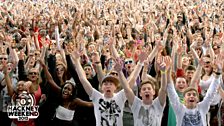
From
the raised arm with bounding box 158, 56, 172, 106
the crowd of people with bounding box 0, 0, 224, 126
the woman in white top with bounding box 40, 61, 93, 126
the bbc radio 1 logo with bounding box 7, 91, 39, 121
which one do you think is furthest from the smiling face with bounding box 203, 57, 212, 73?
the bbc radio 1 logo with bounding box 7, 91, 39, 121

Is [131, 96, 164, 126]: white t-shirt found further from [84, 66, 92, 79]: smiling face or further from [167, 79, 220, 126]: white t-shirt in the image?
[84, 66, 92, 79]: smiling face

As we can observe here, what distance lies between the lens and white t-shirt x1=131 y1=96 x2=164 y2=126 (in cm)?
556

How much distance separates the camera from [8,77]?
6.59m

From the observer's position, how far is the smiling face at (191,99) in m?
5.48

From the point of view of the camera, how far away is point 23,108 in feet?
19.2

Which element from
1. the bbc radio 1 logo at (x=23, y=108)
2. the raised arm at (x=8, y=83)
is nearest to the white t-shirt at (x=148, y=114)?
the bbc radio 1 logo at (x=23, y=108)

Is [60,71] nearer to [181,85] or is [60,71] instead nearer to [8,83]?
[8,83]

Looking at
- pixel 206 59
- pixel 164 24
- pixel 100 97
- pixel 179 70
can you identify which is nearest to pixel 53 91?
pixel 100 97

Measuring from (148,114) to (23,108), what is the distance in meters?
1.47

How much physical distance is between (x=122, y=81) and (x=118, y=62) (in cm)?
22

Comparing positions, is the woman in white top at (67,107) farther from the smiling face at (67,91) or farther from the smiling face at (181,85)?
the smiling face at (181,85)

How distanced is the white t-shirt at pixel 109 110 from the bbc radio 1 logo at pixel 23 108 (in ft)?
2.57

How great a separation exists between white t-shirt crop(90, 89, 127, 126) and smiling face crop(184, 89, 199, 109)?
78 centimetres

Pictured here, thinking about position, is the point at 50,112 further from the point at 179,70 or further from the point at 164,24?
the point at 164,24
